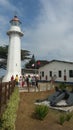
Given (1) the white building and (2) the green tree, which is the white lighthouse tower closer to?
(1) the white building

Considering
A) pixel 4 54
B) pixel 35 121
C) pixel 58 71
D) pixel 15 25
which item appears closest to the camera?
pixel 35 121

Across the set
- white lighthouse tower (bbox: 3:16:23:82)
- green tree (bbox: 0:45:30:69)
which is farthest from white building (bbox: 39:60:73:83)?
green tree (bbox: 0:45:30:69)

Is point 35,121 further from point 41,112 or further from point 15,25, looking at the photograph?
point 15,25

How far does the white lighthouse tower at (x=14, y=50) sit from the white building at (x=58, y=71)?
20.1ft

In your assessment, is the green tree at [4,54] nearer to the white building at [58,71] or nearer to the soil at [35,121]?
the white building at [58,71]

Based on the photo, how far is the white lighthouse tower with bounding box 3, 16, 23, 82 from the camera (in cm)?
3381

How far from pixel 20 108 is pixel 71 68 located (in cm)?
2227

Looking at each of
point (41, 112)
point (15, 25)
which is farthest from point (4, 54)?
point (41, 112)

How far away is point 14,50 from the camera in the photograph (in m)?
34.4

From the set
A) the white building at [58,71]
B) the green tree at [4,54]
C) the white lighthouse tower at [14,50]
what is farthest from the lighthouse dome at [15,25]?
the green tree at [4,54]

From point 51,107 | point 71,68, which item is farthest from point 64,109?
point 71,68

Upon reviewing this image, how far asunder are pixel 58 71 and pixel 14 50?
837cm

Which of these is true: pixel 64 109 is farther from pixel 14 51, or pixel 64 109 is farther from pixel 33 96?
pixel 14 51

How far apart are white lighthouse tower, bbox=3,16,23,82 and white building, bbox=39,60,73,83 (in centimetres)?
612
